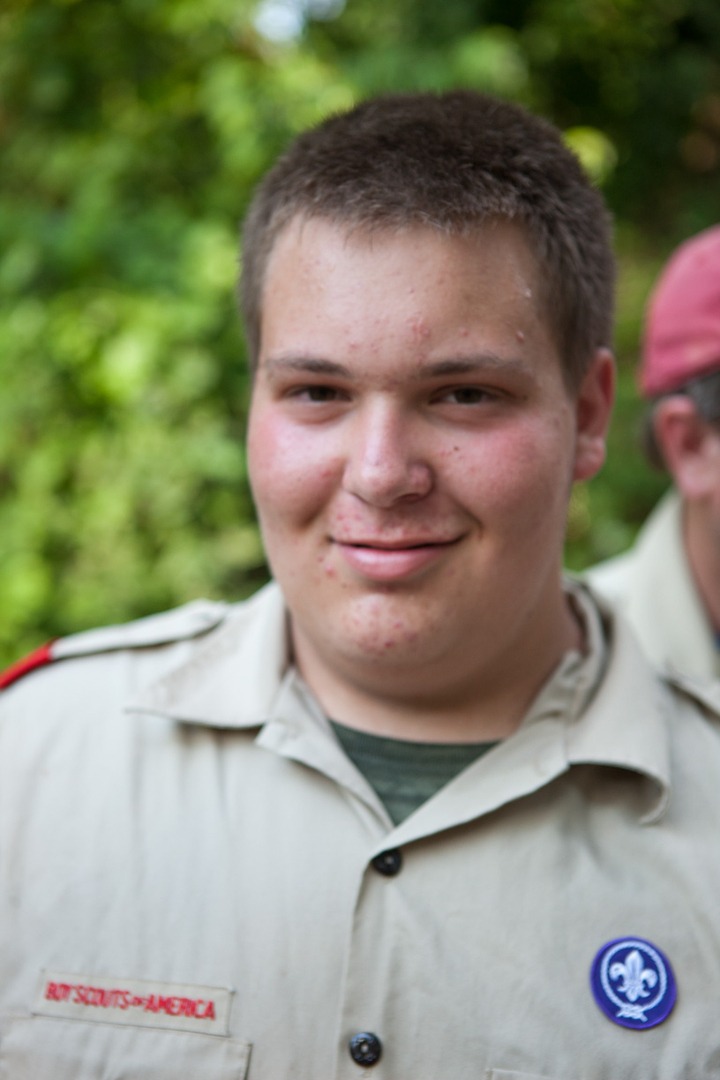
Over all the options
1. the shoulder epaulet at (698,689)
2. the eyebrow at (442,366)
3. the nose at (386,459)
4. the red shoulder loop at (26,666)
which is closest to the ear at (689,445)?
the shoulder epaulet at (698,689)

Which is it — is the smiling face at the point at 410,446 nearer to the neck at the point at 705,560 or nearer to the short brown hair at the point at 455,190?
the short brown hair at the point at 455,190

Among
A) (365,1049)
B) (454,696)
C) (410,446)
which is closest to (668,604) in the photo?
(454,696)

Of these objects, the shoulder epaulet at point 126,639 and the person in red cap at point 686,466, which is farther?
the person in red cap at point 686,466

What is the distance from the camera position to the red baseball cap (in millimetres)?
2580

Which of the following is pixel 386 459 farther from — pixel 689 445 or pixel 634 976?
pixel 689 445

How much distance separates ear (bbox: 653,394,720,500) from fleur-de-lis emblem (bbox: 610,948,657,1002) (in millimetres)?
1307

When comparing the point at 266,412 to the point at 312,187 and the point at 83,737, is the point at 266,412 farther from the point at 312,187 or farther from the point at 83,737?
the point at 83,737

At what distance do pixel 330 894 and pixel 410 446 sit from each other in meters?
0.66

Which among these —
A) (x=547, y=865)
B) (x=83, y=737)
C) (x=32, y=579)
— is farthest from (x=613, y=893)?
(x=32, y=579)

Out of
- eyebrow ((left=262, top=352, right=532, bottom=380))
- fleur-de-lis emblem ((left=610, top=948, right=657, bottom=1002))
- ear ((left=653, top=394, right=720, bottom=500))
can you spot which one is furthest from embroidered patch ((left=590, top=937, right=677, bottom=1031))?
ear ((left=653, top=394, right=720, bottom=500))

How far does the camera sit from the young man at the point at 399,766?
1521mm

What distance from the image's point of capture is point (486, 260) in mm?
1569

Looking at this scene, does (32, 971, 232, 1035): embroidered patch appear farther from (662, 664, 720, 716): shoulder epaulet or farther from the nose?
(662, 664, 720, 716): shoulder epaulet

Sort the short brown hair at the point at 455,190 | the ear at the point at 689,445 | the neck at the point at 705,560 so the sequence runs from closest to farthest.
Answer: the short brown hair at the point at 455,190
the ear at the point at 689,445
the neck at the point at 705,560
